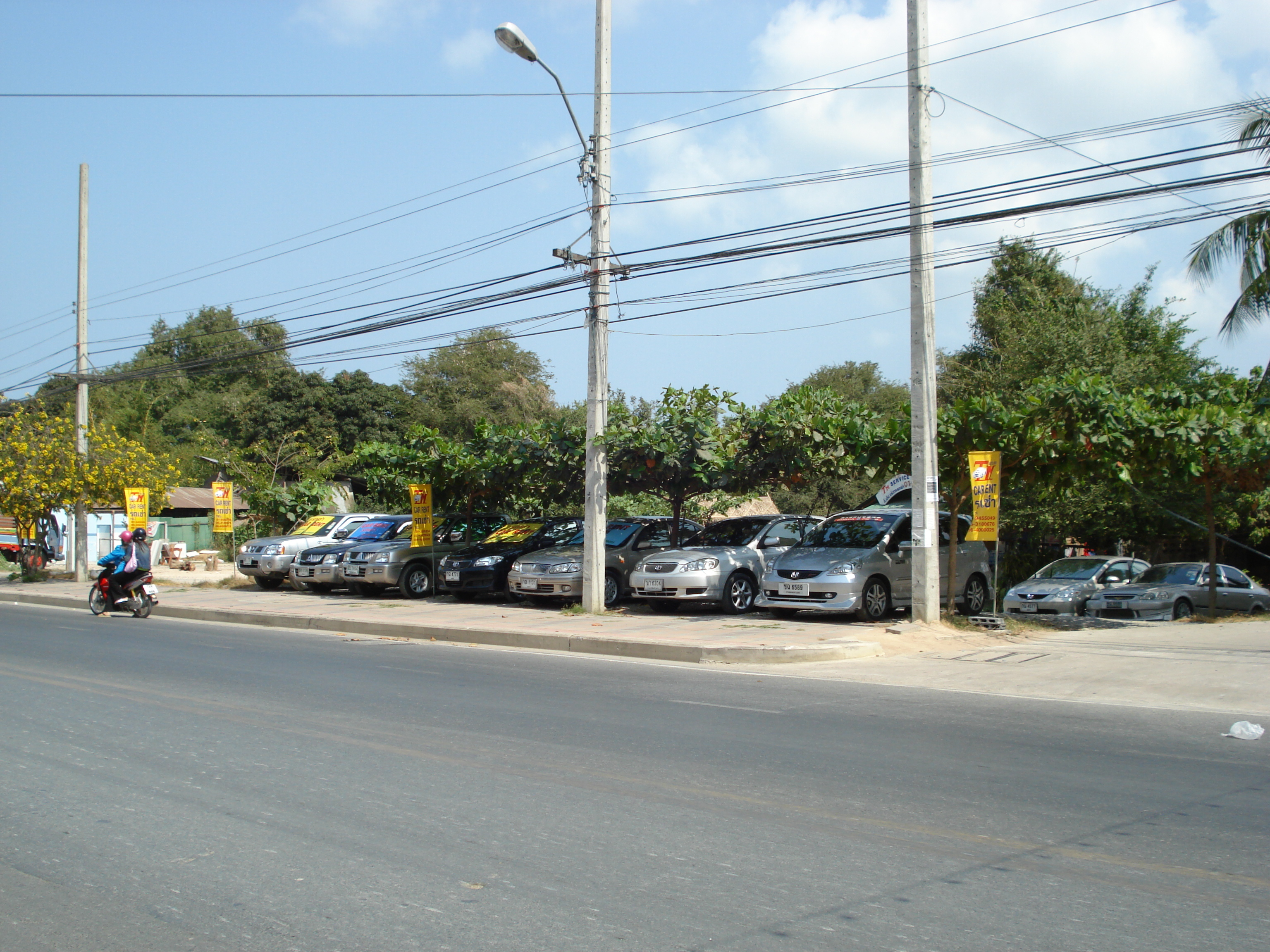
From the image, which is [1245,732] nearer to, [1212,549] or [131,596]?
[1212,549]

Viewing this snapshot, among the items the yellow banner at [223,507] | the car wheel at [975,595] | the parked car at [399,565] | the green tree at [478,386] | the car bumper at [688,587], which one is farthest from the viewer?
the green tree at [478,386]

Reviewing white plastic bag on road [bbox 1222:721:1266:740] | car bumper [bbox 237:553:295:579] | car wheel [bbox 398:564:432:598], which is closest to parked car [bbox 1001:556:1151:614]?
white plastic bag on road [bbox 1222:721:1266:740]

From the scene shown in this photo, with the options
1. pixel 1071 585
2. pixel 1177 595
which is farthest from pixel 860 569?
pixel 1177 595

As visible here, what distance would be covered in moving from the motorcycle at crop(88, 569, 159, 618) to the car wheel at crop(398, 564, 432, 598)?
458cm

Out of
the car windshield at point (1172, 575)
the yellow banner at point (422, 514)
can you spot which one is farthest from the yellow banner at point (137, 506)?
the car windshield at point (1172, 575)

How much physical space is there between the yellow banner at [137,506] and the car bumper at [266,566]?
3596 millimetres

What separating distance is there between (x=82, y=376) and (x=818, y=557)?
72.4ft

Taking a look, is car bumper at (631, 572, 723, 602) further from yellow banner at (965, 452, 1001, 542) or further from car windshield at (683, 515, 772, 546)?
yellow banner at (965, 452, 1001, 542)

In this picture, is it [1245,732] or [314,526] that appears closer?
[1245,732]

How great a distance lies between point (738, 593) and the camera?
16812mm

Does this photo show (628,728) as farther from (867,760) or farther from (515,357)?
(515,357)

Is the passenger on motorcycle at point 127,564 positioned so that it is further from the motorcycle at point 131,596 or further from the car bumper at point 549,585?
the car bumper at point 549,585

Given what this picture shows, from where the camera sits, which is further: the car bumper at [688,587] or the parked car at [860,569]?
the car bumper at [688,587]

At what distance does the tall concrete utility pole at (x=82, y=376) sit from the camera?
27.0m
